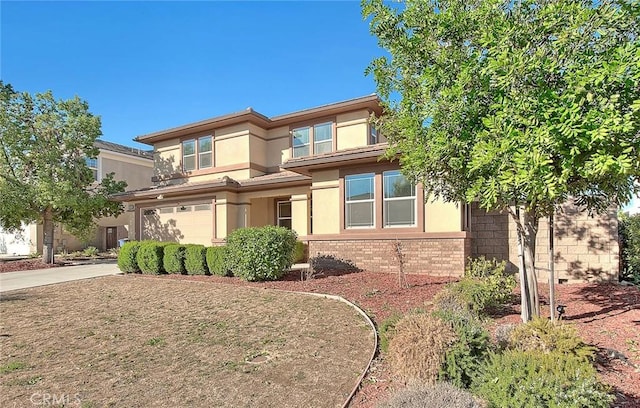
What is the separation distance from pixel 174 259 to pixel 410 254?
8.39m

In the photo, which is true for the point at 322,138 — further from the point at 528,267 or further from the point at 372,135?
the point at 528,267

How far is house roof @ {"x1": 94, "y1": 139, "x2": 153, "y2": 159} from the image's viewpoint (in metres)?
27.7

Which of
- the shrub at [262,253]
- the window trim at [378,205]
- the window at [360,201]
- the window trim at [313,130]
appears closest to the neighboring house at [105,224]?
the window trim at [313,130]

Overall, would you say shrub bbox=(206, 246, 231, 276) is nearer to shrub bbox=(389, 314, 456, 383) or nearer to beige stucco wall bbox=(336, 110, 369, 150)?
beige stucco wall bbox=(336, 110, 369, 150)

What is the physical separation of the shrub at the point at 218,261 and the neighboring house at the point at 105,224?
17.5 meters

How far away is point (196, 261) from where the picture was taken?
12.8 m

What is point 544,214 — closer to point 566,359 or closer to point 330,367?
point 566,359

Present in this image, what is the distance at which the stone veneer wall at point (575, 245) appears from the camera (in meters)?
9.55

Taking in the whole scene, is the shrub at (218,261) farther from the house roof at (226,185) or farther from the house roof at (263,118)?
the house roof at (263,118)

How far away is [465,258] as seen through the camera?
10.8 metres

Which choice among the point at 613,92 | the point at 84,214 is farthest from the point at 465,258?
the point at 84,214

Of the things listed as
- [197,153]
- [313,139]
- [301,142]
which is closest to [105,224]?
[197,153]

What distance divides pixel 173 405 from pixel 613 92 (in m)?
5.95

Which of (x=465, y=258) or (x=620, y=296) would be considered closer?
(x=620, y=296)
